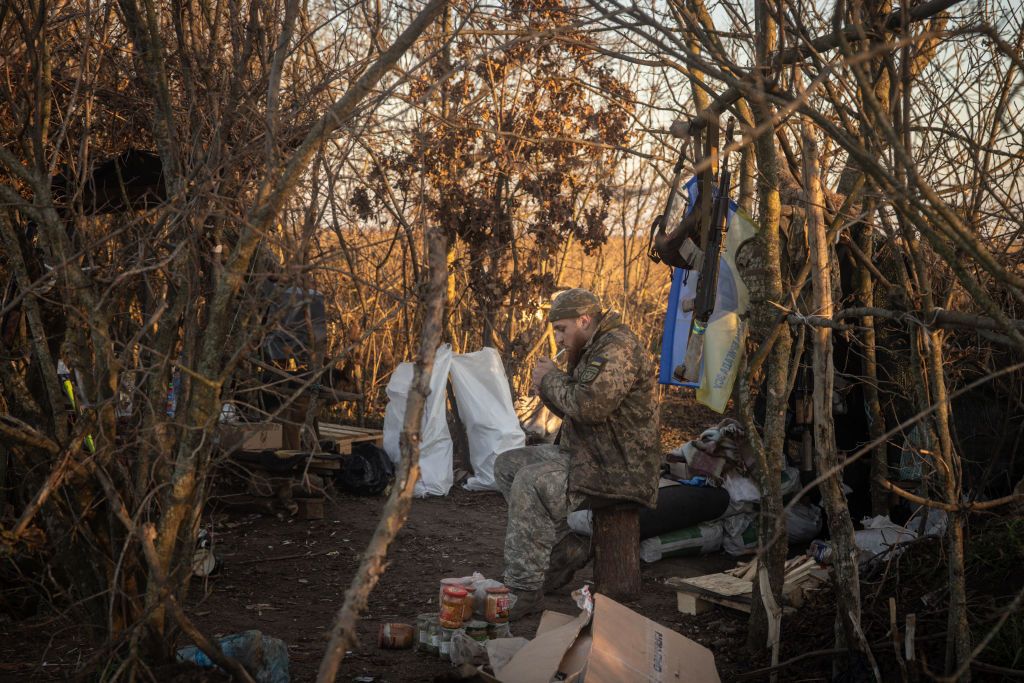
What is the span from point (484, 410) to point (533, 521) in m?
3.41

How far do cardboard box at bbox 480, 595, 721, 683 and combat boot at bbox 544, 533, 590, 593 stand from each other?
1.71 meters

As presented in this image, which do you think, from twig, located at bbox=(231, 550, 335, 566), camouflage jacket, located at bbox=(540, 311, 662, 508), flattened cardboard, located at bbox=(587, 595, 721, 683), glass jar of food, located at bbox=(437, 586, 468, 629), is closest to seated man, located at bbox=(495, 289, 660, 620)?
camouflage jacket, located at bbox=(540, 311, 662, 508)

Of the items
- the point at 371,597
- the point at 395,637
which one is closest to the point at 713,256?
the point at 395,637

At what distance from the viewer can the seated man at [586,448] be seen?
199 inches

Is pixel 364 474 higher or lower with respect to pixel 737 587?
higher

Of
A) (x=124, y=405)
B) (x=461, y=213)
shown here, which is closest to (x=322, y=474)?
(x=461, y=213)

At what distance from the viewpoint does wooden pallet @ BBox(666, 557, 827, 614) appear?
4613mm

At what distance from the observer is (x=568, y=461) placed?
5.28m

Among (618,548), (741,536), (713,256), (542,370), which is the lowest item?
(741,536)

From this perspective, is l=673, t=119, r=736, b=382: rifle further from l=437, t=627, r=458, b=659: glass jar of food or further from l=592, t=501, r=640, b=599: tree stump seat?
l=437, t=627, r=458, b=659: glass jar of food

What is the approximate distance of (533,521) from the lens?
5145 millimetres

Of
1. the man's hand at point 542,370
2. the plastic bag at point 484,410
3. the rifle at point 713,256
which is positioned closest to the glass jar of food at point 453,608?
the man's hand at point 542,370

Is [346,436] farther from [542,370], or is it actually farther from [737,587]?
[737,587]

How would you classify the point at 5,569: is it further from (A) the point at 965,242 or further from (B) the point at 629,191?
(B) the point at 629,191
